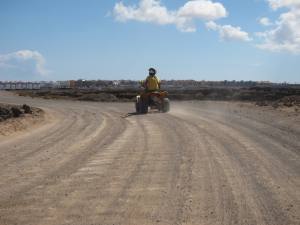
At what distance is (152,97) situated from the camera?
27594 millimetres

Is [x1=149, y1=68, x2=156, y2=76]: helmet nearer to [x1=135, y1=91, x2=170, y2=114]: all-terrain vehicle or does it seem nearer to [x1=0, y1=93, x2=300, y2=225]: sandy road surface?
[x1=135, y1=91, x2=170, y2=114]: all-terrain vehicle

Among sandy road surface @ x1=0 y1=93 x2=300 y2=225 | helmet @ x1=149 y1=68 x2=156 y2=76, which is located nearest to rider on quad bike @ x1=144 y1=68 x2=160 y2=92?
Result: helmet @ x1=149 y1=68 x2=156 y2=76

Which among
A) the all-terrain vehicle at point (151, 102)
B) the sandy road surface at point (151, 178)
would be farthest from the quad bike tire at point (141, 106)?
the sandy road surface at point (151, 178)

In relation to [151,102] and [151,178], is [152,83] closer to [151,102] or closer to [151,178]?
[151,102]

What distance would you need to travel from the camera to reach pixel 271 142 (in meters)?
14.8

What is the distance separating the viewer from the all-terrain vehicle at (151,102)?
27.2 m

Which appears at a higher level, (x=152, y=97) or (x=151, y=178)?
(x=152, y=97)

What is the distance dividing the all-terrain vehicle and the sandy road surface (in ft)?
32.8

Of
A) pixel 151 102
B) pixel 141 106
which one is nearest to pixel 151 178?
pixel 141 106

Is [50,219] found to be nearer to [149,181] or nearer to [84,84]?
[149,181]

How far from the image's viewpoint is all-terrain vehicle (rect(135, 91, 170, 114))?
27156 millimetres

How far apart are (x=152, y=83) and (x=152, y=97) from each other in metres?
0.76

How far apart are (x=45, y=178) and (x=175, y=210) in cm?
301

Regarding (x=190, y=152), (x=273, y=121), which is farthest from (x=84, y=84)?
(x=190, y=152)
